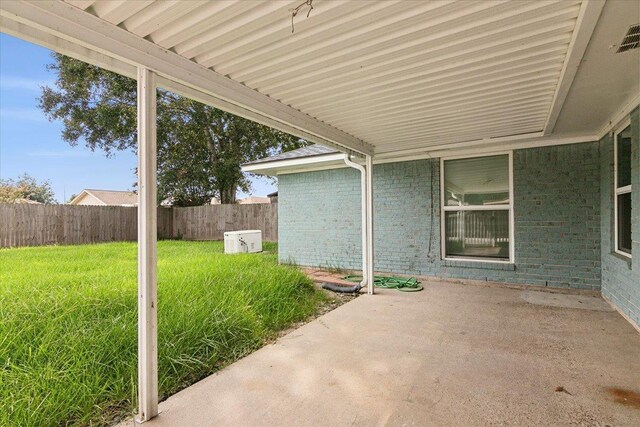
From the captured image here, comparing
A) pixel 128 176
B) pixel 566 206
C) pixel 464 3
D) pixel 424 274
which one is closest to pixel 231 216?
pixel 128 176

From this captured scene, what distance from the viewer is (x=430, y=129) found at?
182 inches

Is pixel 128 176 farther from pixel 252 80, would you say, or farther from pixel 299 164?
pixel 252 80

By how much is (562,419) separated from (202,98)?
3518 millimetres

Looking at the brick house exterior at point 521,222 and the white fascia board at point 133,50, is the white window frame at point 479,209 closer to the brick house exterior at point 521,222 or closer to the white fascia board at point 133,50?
the brick house exterior at point 521,222

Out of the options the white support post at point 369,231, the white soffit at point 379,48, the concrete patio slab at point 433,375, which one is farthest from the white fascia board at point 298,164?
the concrete patio slab at point 433,375

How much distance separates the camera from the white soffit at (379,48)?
1969 millimetres

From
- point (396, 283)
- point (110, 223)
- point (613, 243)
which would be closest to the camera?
point (613, 243)

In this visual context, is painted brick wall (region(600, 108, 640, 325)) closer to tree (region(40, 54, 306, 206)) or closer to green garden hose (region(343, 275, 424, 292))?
green garden hose (region(343, 275, 424, 292))

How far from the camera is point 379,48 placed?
2.44 meters

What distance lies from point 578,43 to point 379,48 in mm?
1308

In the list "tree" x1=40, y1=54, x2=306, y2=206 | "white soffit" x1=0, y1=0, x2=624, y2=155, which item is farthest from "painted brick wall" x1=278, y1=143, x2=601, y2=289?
"tree" x1=40, y1=54, x2=306, y2=206

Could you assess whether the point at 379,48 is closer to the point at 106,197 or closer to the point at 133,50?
the point at 133,50

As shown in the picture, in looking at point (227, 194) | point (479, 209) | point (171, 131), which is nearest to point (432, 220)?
point (479, 209)

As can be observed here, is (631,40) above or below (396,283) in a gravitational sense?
above
